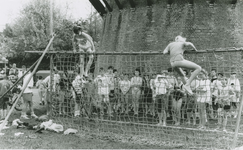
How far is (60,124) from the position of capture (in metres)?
8.68

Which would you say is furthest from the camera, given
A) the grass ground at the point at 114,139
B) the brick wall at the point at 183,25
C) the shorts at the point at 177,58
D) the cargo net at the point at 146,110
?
the brick wall at the point at 183,25

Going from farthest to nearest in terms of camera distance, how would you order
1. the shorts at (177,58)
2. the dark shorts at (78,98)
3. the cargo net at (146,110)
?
the dark shorts at (78,98) → the cargo net at (146,110) → the shorts at (177,58)

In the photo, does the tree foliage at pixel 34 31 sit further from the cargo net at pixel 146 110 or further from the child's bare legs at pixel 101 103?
the child's bare legs at pixel 101 103

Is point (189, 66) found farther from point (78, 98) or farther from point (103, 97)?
point (78, 98)

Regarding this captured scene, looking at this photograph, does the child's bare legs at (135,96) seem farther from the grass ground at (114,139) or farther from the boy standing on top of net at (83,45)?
the boy standing on top of net at (83,45)

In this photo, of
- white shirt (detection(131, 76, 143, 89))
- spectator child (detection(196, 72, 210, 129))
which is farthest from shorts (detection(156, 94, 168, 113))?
spectator child (detection(196, 72, 210, 129))

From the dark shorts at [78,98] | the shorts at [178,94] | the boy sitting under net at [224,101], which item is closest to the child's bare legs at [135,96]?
the shorts at [178,94]

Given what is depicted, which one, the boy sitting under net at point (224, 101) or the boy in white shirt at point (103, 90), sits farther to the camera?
the boy in white shirt at point (103, 90)

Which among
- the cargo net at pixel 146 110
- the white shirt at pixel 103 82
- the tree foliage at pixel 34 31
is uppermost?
the tree foliage at pixel 34 31

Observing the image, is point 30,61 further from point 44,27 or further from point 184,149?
point 184,149

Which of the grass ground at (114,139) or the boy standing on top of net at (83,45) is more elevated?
the boy standing on top of net at (83,45)

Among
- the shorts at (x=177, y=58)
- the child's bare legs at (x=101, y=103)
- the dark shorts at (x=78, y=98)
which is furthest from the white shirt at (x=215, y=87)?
the dark shorts at (x=78, y=98)

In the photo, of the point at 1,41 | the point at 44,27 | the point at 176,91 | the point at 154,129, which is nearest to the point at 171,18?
the point at 176,91

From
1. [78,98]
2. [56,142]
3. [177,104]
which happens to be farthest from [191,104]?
[56,142]
